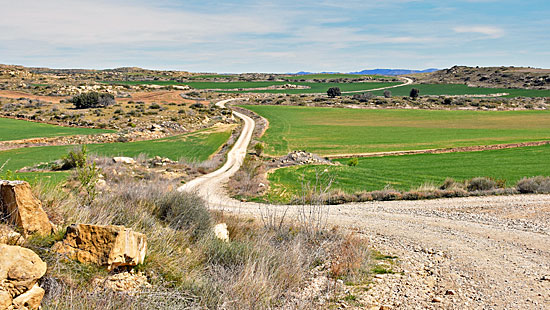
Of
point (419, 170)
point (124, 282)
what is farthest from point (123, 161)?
point (124, 282)

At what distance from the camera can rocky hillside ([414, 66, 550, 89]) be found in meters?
125

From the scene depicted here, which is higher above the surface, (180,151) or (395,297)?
(395,297)

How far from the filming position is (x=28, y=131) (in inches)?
1706

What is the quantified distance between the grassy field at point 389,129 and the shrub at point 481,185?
1603cm

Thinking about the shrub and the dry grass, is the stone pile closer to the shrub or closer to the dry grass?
the shrub

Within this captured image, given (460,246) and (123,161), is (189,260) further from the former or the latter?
(123,161)

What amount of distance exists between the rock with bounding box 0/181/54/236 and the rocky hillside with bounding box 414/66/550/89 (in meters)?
138

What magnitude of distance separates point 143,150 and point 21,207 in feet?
104

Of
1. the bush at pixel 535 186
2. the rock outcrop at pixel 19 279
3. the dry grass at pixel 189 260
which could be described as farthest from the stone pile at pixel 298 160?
the rock outcrop at pixel 19 279

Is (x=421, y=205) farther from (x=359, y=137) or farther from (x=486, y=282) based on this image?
(x=359, y=137)

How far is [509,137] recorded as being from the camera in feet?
137

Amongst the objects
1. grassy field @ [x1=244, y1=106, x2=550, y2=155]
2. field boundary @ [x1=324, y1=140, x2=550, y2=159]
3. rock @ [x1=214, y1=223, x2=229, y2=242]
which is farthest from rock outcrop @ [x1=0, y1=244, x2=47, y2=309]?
grassy field @ [x1=244, y1=106, x2=550, y2=155]

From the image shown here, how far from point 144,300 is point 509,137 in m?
44.5

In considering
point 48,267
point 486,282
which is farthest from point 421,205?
point 48,267
